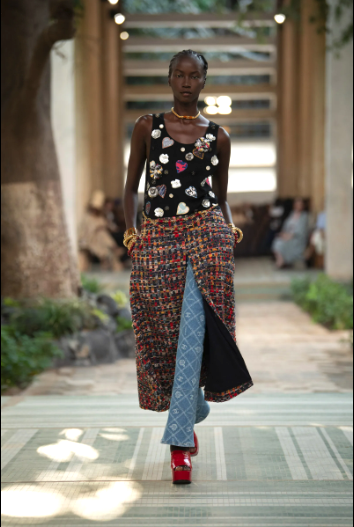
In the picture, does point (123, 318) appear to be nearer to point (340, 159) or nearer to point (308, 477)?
point (340, 159)

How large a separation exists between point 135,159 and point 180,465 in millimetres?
1143

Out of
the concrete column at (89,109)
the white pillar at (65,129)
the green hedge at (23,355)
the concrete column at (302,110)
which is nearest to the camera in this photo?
the green hedge at (23,355)

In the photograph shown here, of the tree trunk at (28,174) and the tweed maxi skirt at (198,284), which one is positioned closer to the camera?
the tweed maxi skirt at (198,284)

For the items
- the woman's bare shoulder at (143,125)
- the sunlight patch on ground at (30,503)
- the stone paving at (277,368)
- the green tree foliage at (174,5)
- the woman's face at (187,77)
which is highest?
the green tree foliage at (174,5)

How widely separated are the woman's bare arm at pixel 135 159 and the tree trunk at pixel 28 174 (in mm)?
3600

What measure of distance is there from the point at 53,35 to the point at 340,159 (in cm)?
454

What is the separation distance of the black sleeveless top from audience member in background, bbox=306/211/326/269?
9324 mm

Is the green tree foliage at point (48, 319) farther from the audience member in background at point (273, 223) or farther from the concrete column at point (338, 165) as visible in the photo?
the audience member in background at point (273, 223)

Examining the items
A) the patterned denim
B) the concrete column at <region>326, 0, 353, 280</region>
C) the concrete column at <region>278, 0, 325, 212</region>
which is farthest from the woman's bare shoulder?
the concrete column at <region>278, 0, 325, 212</region>

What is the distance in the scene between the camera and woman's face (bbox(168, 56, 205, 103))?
252cm

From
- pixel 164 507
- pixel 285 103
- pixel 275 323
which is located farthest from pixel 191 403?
pixel 285 103

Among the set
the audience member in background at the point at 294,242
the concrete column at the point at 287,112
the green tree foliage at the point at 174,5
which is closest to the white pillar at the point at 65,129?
the audience member in background at the point at 294,242

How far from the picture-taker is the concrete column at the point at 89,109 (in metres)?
13.4

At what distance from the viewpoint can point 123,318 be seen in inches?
283
